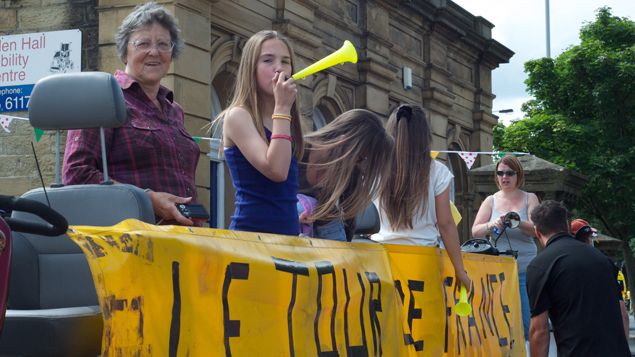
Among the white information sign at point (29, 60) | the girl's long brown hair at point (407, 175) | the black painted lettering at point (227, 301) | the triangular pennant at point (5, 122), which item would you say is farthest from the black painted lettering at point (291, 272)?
the triangular pennant at point (5, 122)

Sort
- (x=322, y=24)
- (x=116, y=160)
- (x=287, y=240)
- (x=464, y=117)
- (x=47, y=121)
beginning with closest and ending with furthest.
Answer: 1. (x=47, y=121)
2. (x=287, y=240)
3. (x=116, y=160)
4. (x=322, y=24)
5. (x=464, y=117)

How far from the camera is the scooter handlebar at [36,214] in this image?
2309 mm

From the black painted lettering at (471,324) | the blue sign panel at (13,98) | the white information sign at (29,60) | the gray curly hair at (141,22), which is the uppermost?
the white information sign at (29,60)

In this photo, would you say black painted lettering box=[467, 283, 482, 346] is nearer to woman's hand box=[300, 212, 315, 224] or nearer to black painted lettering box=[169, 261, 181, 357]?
woman's hand box=[300, 212, 315, 224]

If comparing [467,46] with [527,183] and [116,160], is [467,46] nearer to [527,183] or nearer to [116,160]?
[527,183]

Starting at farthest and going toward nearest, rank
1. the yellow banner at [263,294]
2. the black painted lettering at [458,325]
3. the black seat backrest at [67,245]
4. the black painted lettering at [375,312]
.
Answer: the black painted lettering at [458,325] → the black painted lettering at [375,312] → the black seat backrest at [67,245] → the yellow banner at [263,294]

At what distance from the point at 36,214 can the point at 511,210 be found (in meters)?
7.25

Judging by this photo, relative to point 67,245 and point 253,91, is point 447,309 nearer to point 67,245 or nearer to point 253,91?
point 253,91

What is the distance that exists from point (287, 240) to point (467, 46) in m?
23.0

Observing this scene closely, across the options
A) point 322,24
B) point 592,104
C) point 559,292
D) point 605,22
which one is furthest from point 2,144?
point 605,22

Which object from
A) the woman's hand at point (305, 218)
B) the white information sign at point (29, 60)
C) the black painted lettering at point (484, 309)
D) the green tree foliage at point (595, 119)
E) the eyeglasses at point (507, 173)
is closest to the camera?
the woman's hand at point (305, 218)

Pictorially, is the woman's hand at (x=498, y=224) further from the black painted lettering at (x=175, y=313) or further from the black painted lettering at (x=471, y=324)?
the black painted lettering at (x=175, y=313)

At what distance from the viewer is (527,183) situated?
14383 millimetres

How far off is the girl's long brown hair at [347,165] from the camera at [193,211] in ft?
3.86
